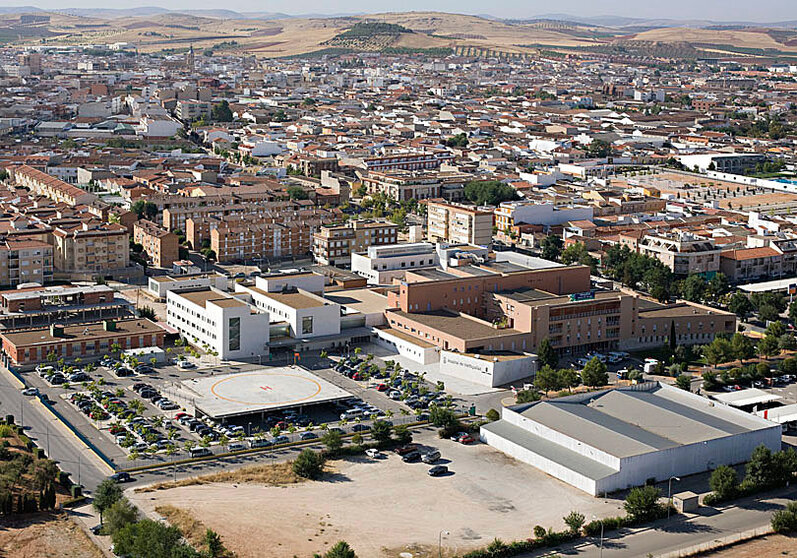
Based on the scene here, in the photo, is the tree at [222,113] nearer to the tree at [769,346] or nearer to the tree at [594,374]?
the tree at [769,346]

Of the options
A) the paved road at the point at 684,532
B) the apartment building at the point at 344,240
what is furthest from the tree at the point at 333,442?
the apartment building at the point at 344,240

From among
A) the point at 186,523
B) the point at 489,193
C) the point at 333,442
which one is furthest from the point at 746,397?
the point at 489,193

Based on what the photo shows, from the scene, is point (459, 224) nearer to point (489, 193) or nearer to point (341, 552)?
point (489, 193)

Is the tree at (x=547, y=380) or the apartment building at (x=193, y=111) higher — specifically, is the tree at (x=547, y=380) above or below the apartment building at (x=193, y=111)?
below

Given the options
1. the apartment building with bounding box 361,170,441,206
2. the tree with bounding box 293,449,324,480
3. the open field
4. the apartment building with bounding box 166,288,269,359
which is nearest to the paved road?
the tree with bounding box 293,449,324,480

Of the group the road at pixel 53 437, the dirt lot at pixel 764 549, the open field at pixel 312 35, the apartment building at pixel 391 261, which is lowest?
the dirt lot at pixel 764 549

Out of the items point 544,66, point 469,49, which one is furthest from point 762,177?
point 469,49

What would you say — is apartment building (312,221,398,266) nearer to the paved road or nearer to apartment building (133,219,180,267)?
apartment building (133,219,180,267)
